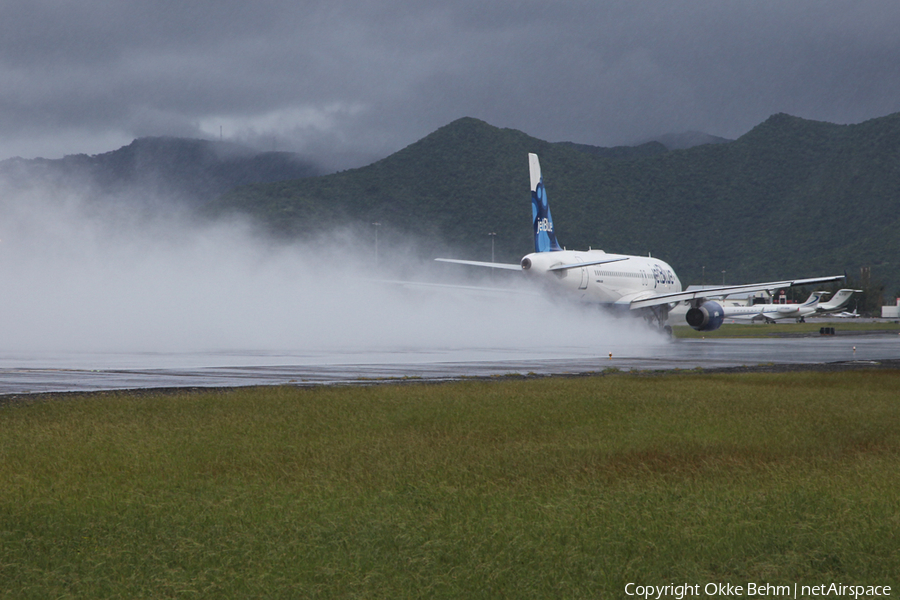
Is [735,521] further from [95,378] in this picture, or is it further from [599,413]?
[95,378]

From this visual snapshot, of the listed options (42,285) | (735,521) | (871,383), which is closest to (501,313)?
(42,285)

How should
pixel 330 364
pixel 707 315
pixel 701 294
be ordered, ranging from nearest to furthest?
1. pixel 330 364
2. pixel 707 315
3. pixel 701 294

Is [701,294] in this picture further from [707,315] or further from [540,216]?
[540,216]

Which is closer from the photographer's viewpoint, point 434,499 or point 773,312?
point 434,499

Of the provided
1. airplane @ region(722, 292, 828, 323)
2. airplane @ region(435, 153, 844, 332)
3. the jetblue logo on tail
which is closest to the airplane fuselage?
airplane @ region(435, 153, 844, 332)

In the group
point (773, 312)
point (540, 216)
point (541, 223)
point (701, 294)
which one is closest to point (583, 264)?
point (541, 223)

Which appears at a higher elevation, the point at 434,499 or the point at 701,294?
the point at 701,294

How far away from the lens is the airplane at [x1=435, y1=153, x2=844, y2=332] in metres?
53.1

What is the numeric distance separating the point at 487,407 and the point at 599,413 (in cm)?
200

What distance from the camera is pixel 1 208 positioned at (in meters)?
44.2

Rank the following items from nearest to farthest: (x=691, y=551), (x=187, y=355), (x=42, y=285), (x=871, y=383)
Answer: (x=691, y=551)
(x=871, y=383)
(x=187, y=355)
(x=42, y=285)

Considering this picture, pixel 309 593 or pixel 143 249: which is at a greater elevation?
pixel 143 249

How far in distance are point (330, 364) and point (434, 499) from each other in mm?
20772

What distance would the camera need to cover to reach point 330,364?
2955 cm
